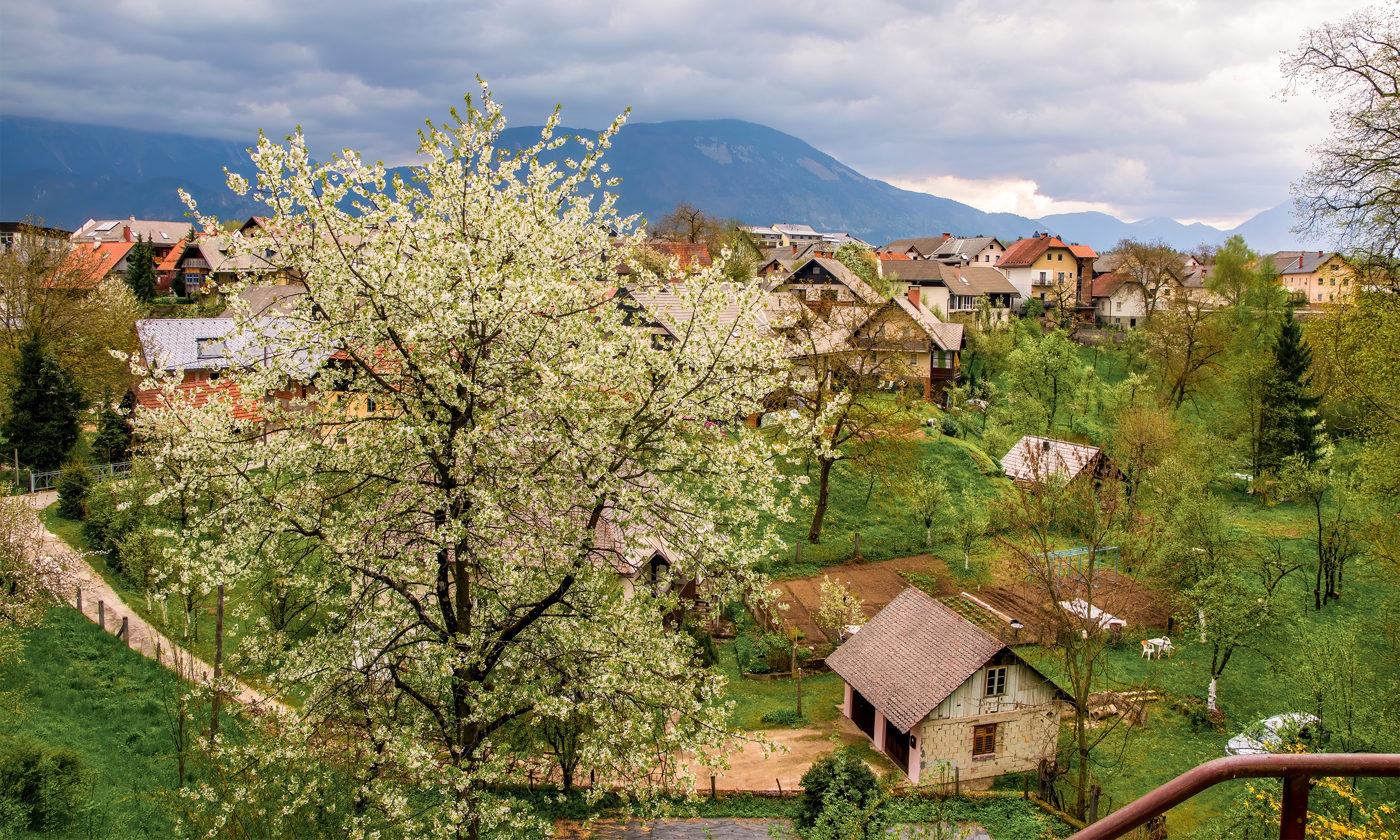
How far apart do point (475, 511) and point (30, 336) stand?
152 feet

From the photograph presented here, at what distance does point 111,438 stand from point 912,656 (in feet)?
127

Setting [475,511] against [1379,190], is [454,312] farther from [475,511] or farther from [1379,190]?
[1379,190]

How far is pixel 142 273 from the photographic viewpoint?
78812mm

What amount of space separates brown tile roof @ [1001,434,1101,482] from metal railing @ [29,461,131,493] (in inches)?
1663

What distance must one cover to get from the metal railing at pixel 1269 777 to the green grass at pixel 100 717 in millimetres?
18008

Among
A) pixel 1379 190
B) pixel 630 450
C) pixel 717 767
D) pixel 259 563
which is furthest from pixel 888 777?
pixel 1379 190

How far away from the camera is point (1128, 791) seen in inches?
902

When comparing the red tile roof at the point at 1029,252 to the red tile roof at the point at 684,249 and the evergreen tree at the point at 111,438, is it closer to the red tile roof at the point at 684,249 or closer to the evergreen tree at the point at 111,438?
the red tile roof at the point at 684,249

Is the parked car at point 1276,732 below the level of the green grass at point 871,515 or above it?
below

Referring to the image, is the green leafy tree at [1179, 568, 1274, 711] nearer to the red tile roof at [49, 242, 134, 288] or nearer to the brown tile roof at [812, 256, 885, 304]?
the brown tile roof at [812, 256, 885, 304]

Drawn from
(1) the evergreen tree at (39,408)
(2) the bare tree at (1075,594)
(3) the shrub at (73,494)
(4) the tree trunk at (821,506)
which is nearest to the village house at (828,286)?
(4) the tree trunk at (821,506)

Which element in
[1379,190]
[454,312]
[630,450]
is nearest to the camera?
[454,312]

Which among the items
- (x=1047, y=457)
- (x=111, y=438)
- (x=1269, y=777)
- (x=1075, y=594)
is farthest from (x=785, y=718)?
(x=111, y=438)

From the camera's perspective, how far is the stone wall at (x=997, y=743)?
23781 mm
